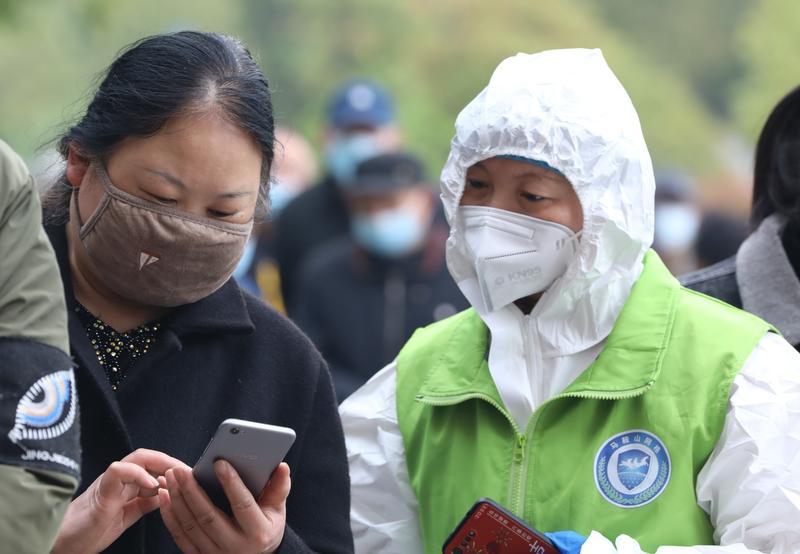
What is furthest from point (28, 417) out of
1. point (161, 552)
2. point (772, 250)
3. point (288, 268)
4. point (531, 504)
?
point (288, 268)

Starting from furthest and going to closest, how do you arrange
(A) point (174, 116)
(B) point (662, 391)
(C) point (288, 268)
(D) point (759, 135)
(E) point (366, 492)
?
1. (C) point (288, 268)
2. (D) point (759, 135)
3. (E) point (366, 492)
4. (B) point (662, 391)
5. (A) point (174, 116)

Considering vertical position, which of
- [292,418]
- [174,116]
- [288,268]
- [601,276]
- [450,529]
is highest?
[174,116]

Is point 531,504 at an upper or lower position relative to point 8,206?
lower

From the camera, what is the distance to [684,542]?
3.41 m

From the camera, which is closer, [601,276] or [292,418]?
[292,418]

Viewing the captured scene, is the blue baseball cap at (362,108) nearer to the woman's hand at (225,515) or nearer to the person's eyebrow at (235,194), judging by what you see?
the person's eyebrow at (235,194)

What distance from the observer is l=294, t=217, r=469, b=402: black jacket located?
6711mm

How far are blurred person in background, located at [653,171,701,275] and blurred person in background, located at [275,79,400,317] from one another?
239 cm

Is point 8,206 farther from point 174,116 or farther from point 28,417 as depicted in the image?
point 174,116

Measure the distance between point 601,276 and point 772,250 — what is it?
0.67 meters

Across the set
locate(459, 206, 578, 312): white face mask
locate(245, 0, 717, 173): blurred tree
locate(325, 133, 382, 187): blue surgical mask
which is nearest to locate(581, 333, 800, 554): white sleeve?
locate(459, 206, 578, 312): white face mask

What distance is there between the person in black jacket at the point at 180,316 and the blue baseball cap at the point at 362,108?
18.4 feet

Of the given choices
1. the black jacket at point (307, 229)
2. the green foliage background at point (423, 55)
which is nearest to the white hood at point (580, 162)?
the black jacket at point (307, 229)

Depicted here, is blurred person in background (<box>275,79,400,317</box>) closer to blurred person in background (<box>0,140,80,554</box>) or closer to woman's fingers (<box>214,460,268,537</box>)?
woman's fingers (<box>214,460,268,537</box>)
